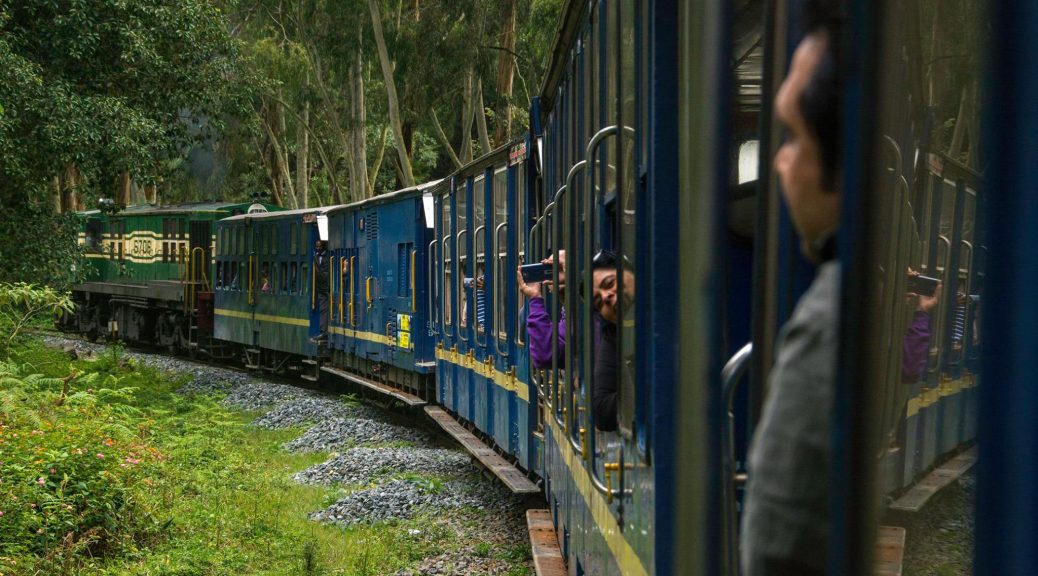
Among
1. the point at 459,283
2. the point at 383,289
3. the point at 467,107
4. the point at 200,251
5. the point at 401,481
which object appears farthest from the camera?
the point at 467,107

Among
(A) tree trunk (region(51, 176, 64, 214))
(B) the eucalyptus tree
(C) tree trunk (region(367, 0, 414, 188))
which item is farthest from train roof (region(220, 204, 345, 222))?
(C) tree trunk (region(367, 0, 414, 188))

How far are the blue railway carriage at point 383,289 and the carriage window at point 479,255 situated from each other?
3.70 meters

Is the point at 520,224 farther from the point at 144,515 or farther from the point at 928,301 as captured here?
the point at 928,301

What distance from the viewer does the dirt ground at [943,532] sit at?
1.31 m

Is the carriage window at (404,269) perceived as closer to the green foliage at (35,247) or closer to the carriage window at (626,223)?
the green foliage at (35,247)

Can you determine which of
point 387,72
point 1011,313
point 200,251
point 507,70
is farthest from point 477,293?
point 200,251

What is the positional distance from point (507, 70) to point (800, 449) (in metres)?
28.8

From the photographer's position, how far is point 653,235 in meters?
2.70

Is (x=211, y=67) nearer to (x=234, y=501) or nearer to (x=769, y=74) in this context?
(x=234, y=501)

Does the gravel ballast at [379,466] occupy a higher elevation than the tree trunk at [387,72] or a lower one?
lower

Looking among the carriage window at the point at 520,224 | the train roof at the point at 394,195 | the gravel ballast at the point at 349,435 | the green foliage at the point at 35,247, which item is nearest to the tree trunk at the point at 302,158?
the train roof at the point at 394,195

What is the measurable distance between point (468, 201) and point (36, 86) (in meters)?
6.88

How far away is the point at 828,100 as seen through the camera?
1.35 metres

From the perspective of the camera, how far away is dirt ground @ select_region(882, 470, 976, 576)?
131cm
